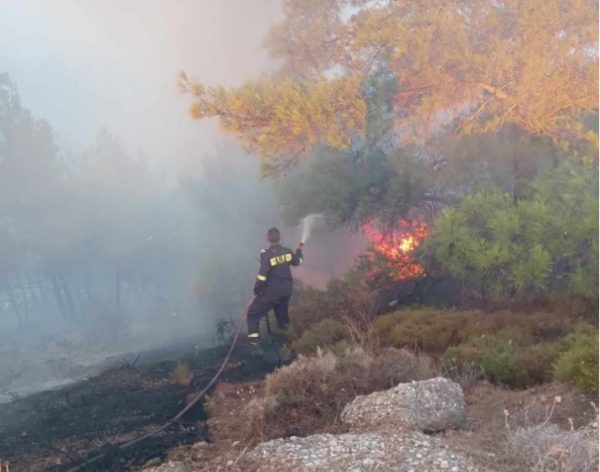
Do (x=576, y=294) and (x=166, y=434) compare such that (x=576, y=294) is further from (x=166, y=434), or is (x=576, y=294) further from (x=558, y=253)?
(x=166, y=434)

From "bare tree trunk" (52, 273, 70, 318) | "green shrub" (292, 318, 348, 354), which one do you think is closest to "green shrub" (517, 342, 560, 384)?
"green shrub" (292, 318, 348, 354)

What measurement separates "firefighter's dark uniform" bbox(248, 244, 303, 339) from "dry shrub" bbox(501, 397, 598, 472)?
4984 mm

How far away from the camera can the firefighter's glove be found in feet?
28.7

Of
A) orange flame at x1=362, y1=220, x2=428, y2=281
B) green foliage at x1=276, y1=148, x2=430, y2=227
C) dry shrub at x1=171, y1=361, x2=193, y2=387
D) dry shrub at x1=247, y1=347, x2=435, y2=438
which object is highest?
green foliage at x1=276, y1=148, x2=430, y2=227

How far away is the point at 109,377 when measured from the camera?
29.3ft

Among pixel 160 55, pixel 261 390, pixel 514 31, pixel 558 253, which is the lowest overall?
pixel 261 390

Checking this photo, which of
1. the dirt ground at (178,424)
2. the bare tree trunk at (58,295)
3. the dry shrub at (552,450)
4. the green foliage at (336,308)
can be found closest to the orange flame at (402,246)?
the green foliage at (336,308)

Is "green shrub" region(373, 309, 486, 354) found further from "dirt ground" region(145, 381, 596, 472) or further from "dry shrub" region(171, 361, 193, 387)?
"dry shrub" region(171, 361, 193, 387)

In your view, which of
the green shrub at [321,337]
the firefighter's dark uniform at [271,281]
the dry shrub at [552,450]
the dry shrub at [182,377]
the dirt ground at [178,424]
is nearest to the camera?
the dry shrub at [552,450]

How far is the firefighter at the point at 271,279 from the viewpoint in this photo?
8.71 metres

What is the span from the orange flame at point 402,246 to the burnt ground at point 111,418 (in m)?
3.14

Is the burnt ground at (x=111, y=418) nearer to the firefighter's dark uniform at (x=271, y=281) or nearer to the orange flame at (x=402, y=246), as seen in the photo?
the firefighter's dark uniform at (x=271, y=281)

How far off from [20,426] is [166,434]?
2105 millimetres

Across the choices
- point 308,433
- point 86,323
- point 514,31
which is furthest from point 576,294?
point 86,323
